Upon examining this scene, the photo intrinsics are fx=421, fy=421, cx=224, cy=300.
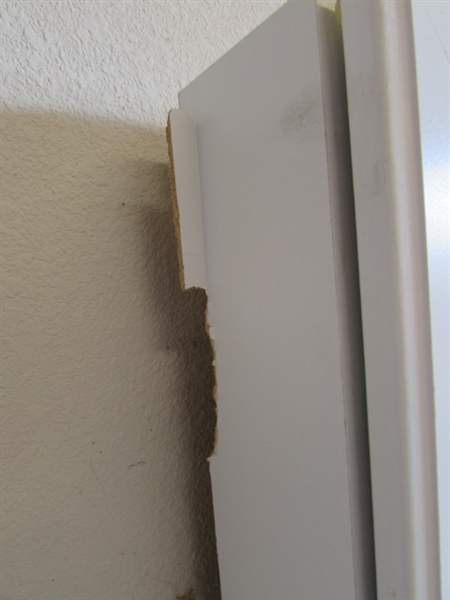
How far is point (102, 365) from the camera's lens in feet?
1.55

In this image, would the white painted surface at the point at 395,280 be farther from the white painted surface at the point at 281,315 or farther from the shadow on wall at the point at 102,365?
the shadow on wall at the point at 102,365

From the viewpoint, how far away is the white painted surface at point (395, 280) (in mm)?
273

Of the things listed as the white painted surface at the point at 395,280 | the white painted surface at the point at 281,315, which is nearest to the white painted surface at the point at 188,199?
the white painted surface at the point at 281,315

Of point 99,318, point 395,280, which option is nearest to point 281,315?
point 395,280

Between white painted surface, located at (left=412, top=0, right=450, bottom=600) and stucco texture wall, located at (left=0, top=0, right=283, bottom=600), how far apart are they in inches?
12.1

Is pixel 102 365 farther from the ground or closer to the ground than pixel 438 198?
closer to the ground

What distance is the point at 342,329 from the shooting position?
0.30 meters

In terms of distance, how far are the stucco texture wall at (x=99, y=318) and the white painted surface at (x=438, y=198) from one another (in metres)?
0.31

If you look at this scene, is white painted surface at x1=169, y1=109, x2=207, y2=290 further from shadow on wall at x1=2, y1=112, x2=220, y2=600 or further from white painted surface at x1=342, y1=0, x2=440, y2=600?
white painted surface at x1=342, y1=0, x2=440, y2=600

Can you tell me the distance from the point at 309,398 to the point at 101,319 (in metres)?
0.25

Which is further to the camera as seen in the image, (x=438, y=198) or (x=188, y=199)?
(x=188, y=199)

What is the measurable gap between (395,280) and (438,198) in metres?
0.07

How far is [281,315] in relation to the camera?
13.9 inches

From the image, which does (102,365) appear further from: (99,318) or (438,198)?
(438,198)
